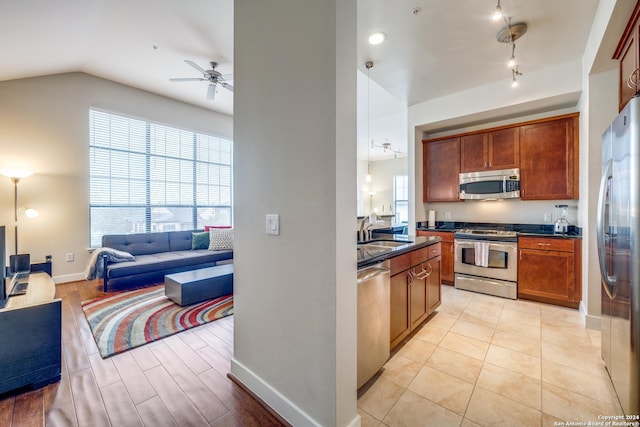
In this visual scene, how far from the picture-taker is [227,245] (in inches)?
207

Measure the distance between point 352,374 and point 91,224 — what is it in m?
5.23

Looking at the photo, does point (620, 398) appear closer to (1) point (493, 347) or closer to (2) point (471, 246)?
(1) point (493, 347)

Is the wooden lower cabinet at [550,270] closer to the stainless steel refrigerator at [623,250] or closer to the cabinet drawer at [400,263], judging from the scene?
the stainless steel refrigerator at [623,250]

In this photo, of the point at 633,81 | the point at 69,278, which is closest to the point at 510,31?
the point at 633,81

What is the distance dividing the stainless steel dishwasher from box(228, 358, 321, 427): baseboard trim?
434 millimetres

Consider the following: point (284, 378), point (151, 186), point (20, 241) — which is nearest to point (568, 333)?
point (284, 378)

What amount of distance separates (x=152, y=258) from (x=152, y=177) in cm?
179

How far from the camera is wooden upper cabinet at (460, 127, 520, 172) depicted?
389cm

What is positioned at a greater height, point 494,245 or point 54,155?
point 54,155

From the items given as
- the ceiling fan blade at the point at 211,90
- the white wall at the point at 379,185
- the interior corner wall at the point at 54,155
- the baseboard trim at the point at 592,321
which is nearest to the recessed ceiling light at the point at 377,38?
the ceiling fan blade at the point at 211,90

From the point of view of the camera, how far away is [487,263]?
374 cm

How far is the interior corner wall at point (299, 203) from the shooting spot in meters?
1.30

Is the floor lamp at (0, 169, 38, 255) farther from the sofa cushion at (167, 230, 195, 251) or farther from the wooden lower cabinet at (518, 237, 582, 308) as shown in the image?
the wooden lower cabinet at (518, 237, 582, 308)

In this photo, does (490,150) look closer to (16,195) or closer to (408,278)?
(408,278)
